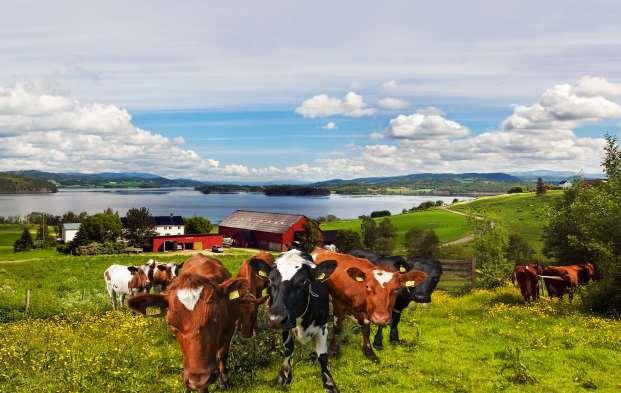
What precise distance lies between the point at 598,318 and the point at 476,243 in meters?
20.0

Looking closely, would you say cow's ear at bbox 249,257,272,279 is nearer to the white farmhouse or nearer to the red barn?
the red barn

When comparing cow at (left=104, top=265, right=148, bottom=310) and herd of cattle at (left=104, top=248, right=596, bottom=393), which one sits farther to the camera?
cow at (left=104, top=265, right=148, bottom=310)

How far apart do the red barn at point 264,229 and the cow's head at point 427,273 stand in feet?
212

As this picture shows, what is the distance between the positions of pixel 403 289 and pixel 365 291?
8.86ft

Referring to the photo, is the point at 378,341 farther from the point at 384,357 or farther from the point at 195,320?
the point at 195,320

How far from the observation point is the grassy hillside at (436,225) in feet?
338

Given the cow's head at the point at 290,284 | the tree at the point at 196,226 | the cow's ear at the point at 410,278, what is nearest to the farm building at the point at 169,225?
the tree at the point at 196,226

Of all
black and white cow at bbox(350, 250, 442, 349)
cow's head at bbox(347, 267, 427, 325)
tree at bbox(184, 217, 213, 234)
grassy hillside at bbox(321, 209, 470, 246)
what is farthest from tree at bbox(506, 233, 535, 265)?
tree at bbox(184, 217, 213, 234)

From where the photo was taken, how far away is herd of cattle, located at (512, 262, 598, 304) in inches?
690

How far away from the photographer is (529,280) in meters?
17.6

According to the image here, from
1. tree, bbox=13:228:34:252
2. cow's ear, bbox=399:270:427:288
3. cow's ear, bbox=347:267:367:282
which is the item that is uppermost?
cow's ear, bbox=347:267:367:282

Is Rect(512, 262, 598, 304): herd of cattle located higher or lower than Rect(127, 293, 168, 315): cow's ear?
lower

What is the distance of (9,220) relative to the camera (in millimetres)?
158625

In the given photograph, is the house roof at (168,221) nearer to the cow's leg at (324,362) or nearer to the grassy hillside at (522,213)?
the grassy hillside at (522,213)
